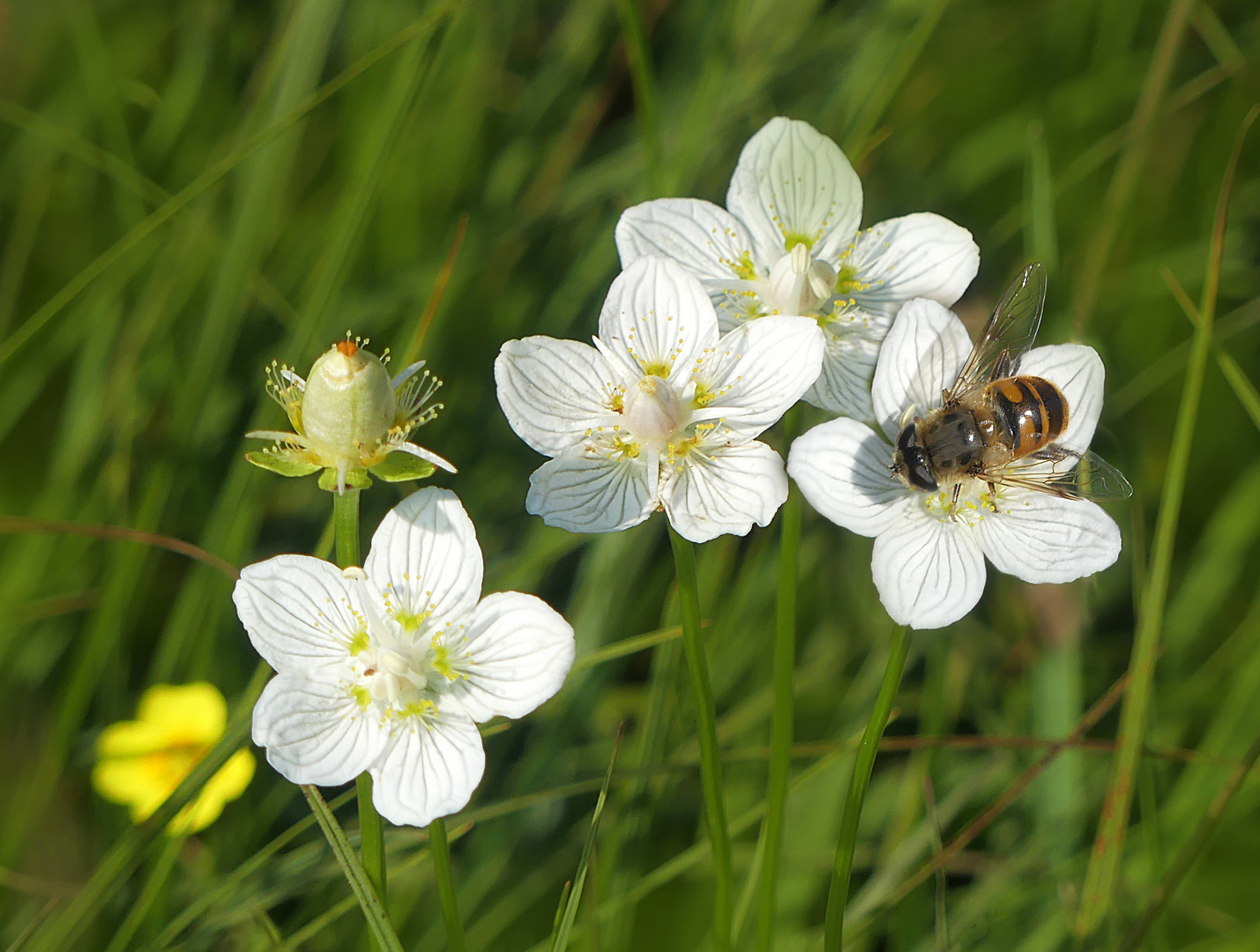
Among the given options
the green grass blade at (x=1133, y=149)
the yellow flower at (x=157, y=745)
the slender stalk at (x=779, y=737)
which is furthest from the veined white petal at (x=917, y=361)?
the yellow flower at (x=157, y=745)

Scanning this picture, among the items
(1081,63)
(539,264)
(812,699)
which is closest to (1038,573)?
(812,699)

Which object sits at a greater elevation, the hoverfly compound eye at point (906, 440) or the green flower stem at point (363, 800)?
the hoverfly compound eye at point (906, 440)

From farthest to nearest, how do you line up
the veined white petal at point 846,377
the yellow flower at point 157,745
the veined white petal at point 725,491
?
the yellow flower at point 157,745
the veined white petal at point 846,377
the veined white petal at point 725,491

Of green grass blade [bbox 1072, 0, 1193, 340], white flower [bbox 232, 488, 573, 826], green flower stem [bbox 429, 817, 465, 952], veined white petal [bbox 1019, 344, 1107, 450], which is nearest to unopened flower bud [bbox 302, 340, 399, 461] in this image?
white flower [bbox 232, 488, 573, 826]

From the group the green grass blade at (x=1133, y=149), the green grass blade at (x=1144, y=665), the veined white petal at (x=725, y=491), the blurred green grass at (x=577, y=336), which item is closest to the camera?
the veined white petal at (x=725, y=491)

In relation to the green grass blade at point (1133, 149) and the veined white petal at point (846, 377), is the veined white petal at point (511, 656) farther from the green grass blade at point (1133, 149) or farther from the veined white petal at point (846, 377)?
the green grass blade at point (1133, 149)

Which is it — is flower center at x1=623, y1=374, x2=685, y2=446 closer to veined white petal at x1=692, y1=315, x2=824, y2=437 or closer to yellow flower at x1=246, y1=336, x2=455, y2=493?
veined white petal at x1=692, y1=315, x2=824, y2=437
